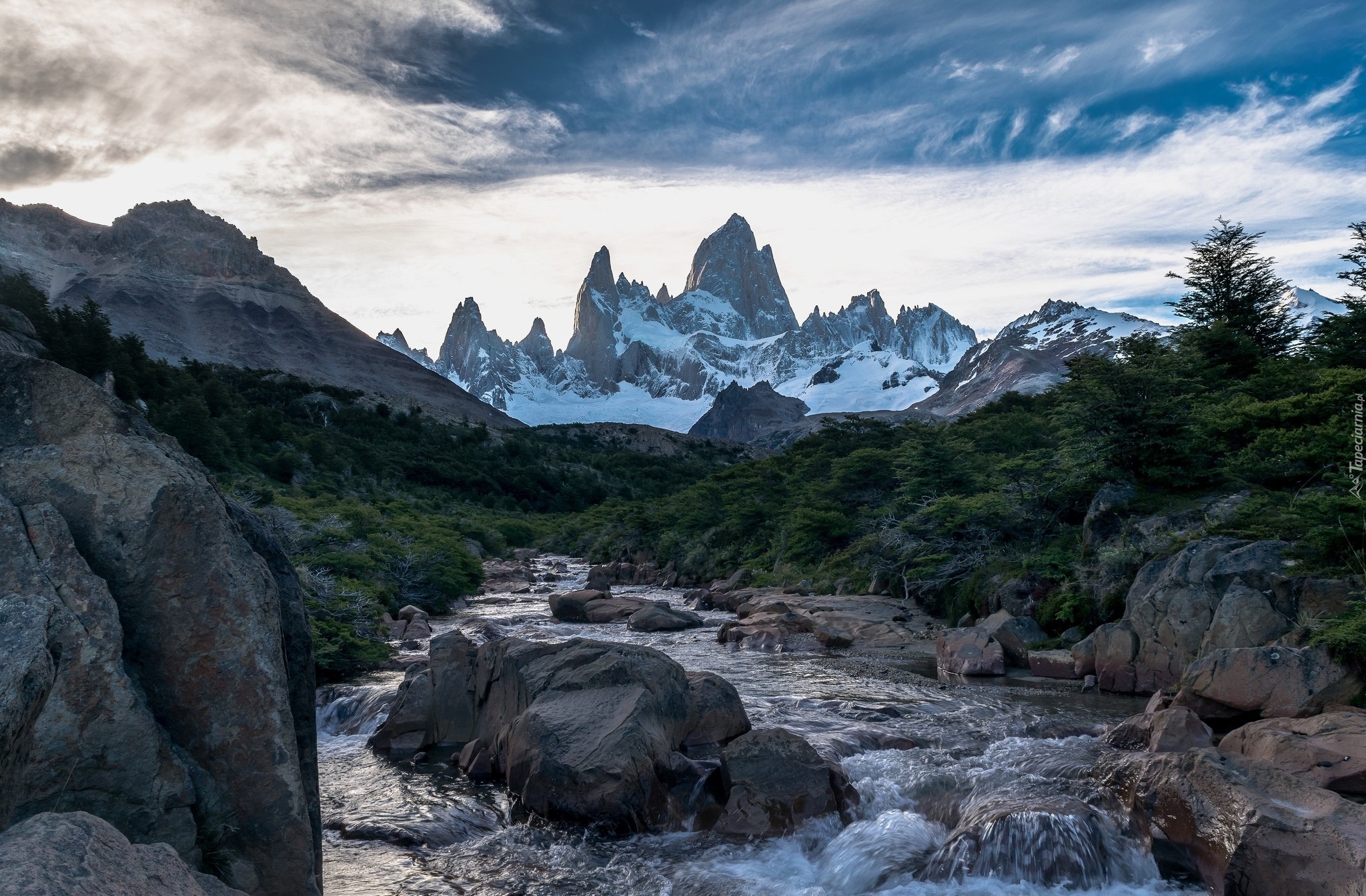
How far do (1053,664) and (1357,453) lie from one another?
5.33m

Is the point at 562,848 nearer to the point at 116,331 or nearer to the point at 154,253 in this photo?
the point at 116,331

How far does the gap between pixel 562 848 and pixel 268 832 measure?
11.9 feet

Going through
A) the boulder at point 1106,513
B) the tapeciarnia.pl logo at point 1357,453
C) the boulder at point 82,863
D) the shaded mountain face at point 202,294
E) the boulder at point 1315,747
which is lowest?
the boulder at point 1315,747

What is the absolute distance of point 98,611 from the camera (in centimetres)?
421

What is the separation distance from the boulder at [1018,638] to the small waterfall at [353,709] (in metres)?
10.4

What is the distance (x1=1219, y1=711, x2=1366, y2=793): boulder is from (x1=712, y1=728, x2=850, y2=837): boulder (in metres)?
3.84

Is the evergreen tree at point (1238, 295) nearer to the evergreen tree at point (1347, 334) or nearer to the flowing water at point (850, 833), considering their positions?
the evergreen tree at point (1347, 334)

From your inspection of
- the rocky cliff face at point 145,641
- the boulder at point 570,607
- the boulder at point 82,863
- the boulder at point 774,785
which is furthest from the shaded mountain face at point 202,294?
the boulder at point 82,863

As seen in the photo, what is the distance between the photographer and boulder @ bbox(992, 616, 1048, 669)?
14719 millimetres

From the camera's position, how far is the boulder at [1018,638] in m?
14.7

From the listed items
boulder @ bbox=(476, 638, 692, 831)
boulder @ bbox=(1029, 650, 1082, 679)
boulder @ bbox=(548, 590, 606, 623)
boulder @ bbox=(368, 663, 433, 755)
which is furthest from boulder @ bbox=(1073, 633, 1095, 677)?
boulder @ bbox=(548, 590, 606, 623)

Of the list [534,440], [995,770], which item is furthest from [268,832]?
[534,440]

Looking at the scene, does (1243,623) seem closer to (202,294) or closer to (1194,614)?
(1194,614)

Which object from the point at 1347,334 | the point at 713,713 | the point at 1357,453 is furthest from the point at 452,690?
the point at 1347,334
